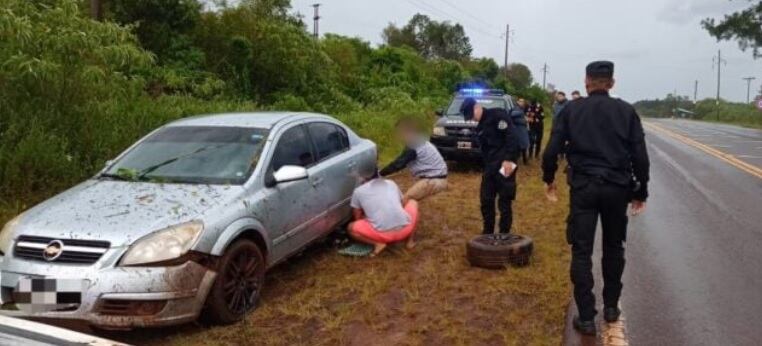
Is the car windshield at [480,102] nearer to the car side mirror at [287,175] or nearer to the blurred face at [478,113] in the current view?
the blurred face at [478,113]

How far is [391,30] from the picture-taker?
5778 centimetres

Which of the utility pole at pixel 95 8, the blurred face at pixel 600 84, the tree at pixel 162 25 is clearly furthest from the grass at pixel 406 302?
the tree at pixel 162 25

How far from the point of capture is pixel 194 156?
18.4 feet

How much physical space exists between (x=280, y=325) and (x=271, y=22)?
1761 cm

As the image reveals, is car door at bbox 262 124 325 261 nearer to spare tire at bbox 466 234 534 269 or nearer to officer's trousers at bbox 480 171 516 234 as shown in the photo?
spare tire at bbox 466 234 534 269

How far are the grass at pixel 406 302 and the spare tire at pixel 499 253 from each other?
0.09 metres

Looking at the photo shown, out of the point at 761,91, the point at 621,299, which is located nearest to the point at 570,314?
the point at 621,299

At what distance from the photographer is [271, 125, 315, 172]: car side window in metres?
5.77

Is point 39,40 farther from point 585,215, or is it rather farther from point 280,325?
point 585,215

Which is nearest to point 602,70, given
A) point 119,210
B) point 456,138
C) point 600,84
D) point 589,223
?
point 600,84

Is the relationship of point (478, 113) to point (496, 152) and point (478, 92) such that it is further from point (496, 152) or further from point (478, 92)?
point (478, 92)

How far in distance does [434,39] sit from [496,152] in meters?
49.5

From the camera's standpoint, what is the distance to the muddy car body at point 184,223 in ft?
13.7

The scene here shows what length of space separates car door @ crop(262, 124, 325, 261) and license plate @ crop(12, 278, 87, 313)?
1.55 meters
